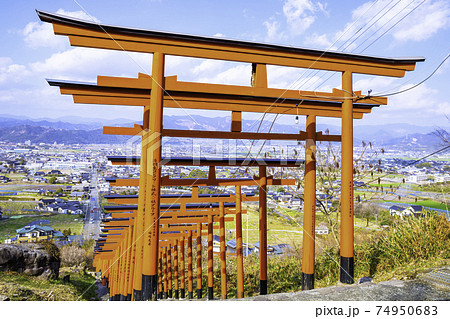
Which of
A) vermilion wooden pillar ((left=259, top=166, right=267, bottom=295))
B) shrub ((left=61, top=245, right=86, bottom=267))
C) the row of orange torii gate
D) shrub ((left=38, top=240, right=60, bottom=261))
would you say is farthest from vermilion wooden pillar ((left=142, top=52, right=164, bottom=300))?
shrub ((left=61, top=245, right=86, bottom=267))

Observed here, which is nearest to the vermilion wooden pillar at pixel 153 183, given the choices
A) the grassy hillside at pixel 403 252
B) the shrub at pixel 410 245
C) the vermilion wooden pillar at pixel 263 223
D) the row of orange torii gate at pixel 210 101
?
the row of orange torii gate at pixel 210 101

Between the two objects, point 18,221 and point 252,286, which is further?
point 18,221

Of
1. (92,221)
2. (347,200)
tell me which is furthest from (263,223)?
(92,221)

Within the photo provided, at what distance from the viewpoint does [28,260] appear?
38.5ft

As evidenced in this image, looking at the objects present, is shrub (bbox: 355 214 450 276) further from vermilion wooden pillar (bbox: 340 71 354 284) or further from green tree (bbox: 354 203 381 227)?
green tree (bbox: 354 203 381 227)

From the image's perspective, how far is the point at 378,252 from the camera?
24.4 ft

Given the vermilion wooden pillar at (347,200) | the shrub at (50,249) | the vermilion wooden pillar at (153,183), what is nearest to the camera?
the vermilion wooden pillar at (153,183)

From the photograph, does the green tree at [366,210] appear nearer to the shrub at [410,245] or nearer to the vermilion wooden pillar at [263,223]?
the shrub at [410,245]

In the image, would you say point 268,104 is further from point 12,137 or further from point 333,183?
point 12,137

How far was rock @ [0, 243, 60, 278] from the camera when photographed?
10.9m

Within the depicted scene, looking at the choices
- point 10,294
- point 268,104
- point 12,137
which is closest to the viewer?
point 268,104

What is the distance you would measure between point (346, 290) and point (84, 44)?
5.02m

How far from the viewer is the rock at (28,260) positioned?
431 inches
